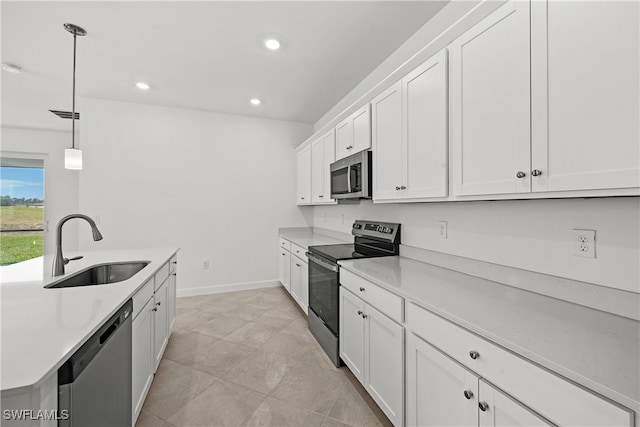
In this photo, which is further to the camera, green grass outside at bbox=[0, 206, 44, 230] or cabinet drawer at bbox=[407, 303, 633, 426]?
green grass outside at bbox=[0, 206, 44, 230]

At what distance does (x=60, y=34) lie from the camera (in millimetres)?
2314

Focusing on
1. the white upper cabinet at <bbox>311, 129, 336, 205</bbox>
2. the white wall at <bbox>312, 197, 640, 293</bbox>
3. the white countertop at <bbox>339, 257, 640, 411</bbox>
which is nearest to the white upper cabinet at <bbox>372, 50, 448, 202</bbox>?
the white wall at <bbox>312, 197, 640, 293</bbox>

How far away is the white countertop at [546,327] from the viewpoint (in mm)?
740

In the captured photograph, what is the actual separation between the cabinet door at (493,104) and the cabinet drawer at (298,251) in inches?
78.9

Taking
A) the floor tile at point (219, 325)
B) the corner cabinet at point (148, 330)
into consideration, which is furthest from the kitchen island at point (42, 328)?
the floor tile at point (219, 325)

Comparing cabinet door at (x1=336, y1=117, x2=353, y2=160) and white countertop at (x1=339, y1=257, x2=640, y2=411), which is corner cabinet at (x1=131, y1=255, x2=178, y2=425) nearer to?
white countertop at (x1=339, y1=257, x2=640, y2=411)

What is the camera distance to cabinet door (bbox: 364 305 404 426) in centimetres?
149

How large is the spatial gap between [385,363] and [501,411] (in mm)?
736

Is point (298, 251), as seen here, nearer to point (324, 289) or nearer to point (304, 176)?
point (324, 289)

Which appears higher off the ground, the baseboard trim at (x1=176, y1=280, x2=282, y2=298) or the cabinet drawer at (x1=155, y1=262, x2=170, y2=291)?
the cabinet drawer at (x1=155, y1=262, x2=170, y2=291)

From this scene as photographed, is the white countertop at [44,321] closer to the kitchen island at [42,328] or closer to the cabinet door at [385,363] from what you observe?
the kitchen island at [42,328]

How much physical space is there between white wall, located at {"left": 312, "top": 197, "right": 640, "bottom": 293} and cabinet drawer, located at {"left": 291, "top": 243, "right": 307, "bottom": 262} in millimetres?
1378

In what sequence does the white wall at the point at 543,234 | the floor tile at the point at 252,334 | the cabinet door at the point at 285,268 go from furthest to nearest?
the cabinet door at the point at 285,268
the floor tile at the point at 252,334
the white wall at the point at 543,234

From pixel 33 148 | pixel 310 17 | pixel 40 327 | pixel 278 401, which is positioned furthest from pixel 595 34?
pixel 33 148
